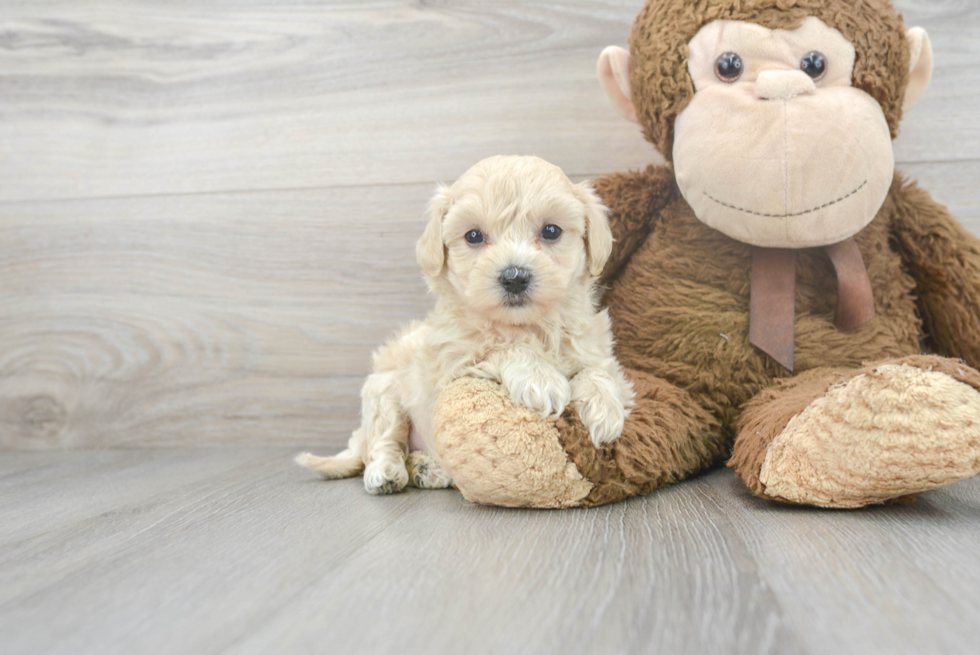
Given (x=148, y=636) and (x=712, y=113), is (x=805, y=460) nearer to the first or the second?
(x=712, y=113)

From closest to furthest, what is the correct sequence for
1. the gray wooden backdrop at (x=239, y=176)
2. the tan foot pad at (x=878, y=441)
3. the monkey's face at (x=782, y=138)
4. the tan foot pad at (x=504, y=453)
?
the tan foot pad at (x=878, y=441), the tan foot pad at (x=504, y=453), the monkey's face at (x=782, y=138), the gray wooden backdrop at (x=239, y=176)

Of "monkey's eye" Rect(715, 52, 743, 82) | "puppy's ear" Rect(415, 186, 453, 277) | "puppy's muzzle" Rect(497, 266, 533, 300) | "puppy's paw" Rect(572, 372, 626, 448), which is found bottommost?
"puppy's paw" Rect(572, 372, 626, 448)

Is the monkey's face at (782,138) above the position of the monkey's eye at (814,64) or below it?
below

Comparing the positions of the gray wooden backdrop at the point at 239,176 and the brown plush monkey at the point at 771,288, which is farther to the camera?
the gray wooden backdrop at the point at 239,176

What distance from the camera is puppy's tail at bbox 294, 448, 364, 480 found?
134 cm

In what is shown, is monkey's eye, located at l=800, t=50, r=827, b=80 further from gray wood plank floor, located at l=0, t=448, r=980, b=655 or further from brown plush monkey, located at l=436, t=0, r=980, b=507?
gray wood plank floor, located at l=0, t=448, r=980, b=655

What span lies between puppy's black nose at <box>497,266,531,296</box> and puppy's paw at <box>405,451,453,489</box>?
1.27ft

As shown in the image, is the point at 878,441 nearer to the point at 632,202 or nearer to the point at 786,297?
the point at 786,297

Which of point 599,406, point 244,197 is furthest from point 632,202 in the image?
point 244,197

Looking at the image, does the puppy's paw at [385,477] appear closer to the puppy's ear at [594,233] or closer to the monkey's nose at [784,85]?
the puppy's ear at [594,233]

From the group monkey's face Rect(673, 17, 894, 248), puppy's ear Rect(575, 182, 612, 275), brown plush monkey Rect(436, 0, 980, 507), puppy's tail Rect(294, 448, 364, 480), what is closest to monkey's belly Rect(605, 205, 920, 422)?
brown plush monkey Rect(436, 0, 980, 507)

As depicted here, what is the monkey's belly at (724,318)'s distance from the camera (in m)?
1.23

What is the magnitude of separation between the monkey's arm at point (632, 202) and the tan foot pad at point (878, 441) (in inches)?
19.5

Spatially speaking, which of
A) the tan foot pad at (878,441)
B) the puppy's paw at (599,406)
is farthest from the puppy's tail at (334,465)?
the tan foot pad at (878,441)
